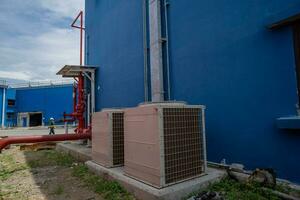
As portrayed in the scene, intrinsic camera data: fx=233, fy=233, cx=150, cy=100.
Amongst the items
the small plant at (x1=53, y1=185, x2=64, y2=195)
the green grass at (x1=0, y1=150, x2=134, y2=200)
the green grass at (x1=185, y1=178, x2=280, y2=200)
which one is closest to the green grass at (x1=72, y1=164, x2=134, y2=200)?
the green grass at (x1=0, y1=150, x2=134, y2=200)

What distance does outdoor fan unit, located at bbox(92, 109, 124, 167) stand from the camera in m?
4.16

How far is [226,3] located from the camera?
370cm

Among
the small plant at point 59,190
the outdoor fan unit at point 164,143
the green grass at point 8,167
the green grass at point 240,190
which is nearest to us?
the green grass at point 240,190

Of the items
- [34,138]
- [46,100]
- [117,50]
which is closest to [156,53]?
[117,50]

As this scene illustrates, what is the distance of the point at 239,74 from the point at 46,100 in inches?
1240

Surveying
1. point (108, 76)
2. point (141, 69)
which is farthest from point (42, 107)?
point (141, 69)

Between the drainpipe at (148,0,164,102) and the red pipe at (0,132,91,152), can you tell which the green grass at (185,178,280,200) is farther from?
the red pipe at (0,132,91,152)

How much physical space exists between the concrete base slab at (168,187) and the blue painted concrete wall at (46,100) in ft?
93.0

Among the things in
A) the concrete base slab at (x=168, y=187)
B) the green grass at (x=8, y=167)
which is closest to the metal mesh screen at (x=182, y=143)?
the concrete base slab at (x=168, y=187)

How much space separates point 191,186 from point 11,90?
34052mm

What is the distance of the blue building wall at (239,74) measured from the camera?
115 inches

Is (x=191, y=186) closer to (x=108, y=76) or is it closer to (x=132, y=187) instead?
→ (x=132, y=187)

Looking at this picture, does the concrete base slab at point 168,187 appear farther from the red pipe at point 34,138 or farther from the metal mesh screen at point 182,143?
the red pipe at point 34,138

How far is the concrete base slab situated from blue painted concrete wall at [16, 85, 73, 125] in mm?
28353
